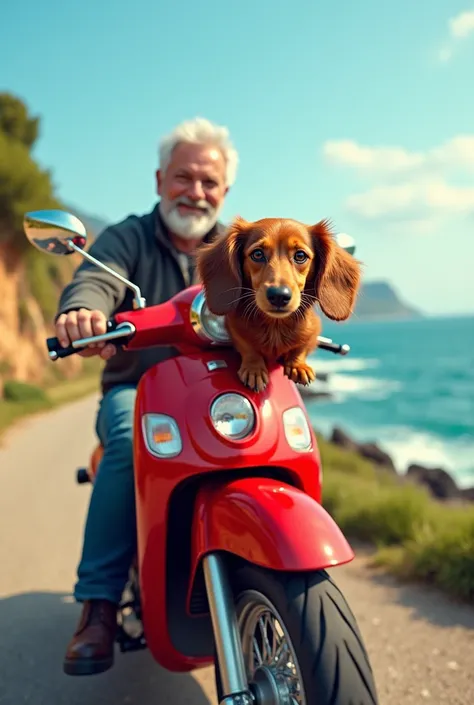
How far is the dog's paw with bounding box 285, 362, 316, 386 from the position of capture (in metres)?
1.94

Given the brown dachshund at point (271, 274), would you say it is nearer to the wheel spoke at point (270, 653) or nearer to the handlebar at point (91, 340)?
the handlebar at point (91, 340)

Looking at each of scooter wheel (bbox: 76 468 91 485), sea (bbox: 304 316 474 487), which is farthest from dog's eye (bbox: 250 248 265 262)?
scooter wheel (bbox: 76 468 91 485)

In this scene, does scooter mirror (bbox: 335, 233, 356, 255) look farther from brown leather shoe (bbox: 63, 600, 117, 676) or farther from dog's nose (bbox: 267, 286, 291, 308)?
brown leather shoe (bbox: 63, 600, 117, 676)

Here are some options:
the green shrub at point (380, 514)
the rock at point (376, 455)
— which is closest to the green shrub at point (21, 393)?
the rock at point (376, 455)

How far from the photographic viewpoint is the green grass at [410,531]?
3.52 meters

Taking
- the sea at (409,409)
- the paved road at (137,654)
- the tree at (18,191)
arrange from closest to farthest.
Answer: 1. the paved road at (137,654)
2. the tree at (18,191)
3. the sea at (409,409)

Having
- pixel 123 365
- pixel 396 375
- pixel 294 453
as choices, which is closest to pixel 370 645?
pixel 294 453

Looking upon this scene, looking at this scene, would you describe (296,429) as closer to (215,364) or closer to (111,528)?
Answer: (215,364)

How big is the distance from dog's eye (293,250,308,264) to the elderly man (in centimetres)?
68

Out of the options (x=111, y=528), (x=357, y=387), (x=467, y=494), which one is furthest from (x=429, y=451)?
(x=357, y=387)

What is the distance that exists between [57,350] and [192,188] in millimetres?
1011

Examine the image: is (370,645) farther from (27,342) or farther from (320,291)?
(27,342)

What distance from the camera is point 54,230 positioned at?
1996 mm

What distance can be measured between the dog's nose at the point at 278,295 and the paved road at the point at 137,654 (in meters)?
1.66
